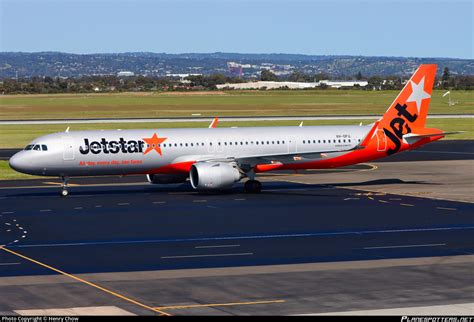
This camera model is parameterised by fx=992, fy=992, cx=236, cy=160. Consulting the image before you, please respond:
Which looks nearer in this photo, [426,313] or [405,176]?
[426,313]

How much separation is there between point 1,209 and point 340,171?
94.3ft

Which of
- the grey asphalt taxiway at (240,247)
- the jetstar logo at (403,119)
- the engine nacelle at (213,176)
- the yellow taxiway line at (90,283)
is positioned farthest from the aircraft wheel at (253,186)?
the yellow taxiway line at (90,283)

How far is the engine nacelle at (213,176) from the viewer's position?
57250 mm

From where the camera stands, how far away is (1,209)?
5288 cm

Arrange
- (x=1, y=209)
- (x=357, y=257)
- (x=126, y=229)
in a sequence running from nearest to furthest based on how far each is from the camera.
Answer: (x=357, y=257) < (x=126, y=229) < (x=1, y=209)

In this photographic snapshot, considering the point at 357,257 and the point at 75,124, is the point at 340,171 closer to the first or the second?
the point at 357,257

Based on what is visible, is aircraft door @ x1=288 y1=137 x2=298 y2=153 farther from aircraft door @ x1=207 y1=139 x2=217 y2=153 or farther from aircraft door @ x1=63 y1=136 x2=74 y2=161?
aircraft door @ x1=63 y1=136 x2=74 y2=161

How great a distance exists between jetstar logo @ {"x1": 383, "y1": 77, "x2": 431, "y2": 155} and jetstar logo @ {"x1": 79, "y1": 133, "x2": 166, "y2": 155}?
1498 centimetres

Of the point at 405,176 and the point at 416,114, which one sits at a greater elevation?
the point at 416,114

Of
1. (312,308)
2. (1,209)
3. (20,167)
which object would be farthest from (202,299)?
(20,167)

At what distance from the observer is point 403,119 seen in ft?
211

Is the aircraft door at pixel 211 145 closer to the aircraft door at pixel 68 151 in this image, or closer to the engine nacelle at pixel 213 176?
the engine nacelle at pixel 213 176

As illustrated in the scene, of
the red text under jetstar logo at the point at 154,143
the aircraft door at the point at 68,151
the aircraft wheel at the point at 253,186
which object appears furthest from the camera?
the aircraft wheel at the point at 253,186

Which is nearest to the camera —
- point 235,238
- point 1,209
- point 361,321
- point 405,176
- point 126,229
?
point 361,321
